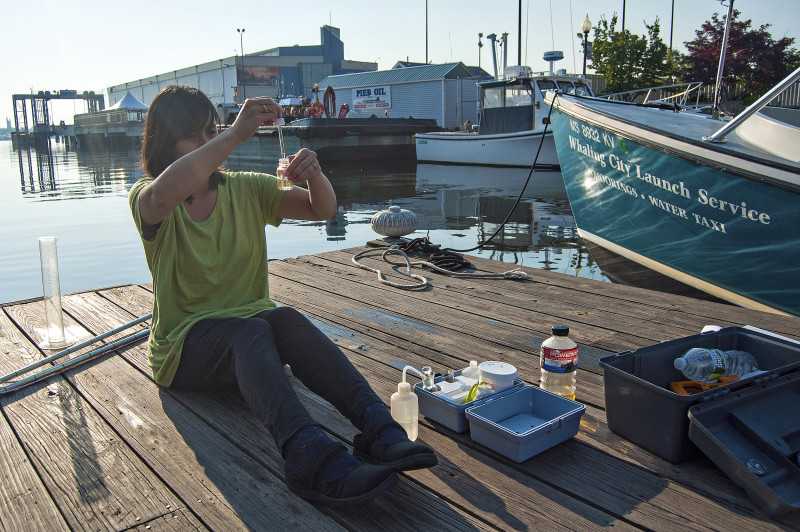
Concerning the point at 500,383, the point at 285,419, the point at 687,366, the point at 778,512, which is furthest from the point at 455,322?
the point at 778,512

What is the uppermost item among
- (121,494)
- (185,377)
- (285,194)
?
(285,194)

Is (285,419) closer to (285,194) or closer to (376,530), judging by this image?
(376,530)

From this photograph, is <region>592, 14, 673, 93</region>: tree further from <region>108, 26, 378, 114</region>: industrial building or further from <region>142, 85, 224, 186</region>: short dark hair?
<region>108, 26, 378, 114</region>: industrial building

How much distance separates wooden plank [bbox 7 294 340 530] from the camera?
5.54 feet

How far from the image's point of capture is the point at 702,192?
189 inches

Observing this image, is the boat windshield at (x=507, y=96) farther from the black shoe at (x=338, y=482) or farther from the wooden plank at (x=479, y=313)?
the black shoe at (x=338, y=482)

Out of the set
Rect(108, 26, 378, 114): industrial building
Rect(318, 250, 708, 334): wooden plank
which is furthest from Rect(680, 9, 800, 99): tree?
Rect(108, 26, 378, 114): industrial building

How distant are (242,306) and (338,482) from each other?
0.90m

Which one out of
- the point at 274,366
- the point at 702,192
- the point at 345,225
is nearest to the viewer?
the point at 274,366

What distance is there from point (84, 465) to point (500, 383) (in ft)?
4.51

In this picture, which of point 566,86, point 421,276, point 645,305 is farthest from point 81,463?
point 566,86

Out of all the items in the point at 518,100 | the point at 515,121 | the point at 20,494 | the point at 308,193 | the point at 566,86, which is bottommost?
the point at 20,494

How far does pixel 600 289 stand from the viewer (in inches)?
158

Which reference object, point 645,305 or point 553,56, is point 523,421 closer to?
point 645,305
